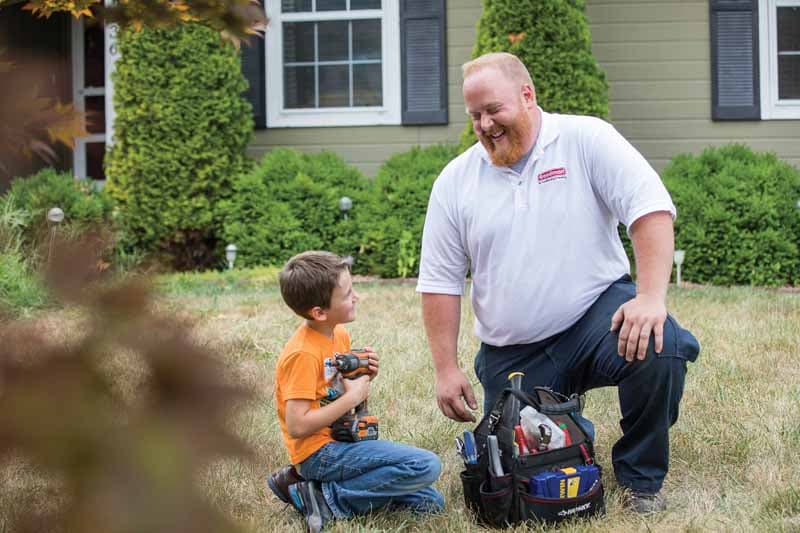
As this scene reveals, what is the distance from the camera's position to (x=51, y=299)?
56 centimetres

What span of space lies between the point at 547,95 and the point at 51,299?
288 inches

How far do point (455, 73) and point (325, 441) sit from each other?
21.0 ft

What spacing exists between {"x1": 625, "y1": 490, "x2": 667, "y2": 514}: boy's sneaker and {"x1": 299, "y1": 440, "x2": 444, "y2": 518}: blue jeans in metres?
0.55

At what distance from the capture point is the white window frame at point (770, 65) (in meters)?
8.46

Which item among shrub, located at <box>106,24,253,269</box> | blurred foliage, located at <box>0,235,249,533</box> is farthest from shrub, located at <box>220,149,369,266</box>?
blurred foliage, located at <box>0,235,249,533</box>

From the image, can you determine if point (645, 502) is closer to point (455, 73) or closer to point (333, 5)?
point (455, 73)

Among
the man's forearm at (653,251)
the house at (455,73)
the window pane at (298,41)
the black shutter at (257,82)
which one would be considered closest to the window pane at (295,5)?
the house at (455,73)

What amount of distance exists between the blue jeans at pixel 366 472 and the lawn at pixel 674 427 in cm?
7

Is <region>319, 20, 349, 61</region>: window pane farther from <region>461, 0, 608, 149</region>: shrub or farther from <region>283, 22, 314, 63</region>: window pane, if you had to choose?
<region>461, 0, 608, 149</region>: shrub

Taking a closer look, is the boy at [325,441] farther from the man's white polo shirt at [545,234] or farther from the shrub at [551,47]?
the shrub at [551,47]

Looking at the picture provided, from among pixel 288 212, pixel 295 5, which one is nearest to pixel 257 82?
pixel 295 5

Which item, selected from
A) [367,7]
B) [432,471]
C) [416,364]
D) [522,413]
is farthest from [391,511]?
[367,7]

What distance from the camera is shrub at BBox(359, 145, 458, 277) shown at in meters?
7.84

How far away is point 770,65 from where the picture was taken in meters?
8.52
